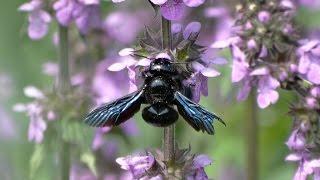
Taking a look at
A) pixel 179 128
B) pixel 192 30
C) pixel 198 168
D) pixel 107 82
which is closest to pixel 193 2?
pixel 192 30

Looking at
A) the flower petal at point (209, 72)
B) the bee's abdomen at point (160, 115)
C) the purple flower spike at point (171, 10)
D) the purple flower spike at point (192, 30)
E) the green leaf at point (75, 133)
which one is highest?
the purple flower spike at point (171, 10)

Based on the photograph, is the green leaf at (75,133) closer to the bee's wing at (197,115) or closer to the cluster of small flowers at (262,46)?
the cluster of small flowers at (262,46)

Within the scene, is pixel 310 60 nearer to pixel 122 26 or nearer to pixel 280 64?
pixel 280 64

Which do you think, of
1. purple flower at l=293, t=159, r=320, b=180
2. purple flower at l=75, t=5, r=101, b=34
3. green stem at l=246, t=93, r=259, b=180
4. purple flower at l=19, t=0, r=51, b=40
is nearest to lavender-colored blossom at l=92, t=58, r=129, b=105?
purple flower at l=75, t=5, r=101, b=34

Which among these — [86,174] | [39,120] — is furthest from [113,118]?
[86,174]

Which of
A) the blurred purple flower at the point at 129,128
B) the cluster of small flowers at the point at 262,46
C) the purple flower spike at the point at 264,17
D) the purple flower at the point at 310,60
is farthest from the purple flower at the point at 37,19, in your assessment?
the purple flower at the point at 310,60

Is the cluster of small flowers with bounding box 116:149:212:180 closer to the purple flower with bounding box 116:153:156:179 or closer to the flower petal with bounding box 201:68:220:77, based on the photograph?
the purple flower with bounding box 116:153:156:179
